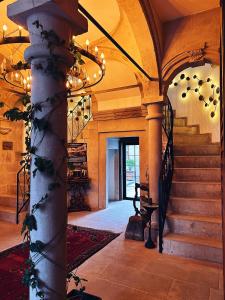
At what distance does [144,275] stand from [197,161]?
2.77 m

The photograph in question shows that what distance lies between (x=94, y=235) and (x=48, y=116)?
3228 millimetres

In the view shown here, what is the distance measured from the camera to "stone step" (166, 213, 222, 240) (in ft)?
10.7

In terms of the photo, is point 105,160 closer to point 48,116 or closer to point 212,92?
point 212,92

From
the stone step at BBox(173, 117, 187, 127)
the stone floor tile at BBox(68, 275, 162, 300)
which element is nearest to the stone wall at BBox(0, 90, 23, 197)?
the stone floor tile at BBox(68, 275, 162, 300)

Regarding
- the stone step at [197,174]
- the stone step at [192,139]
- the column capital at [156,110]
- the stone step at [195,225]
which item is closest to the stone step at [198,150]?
the stone step at [192,139]

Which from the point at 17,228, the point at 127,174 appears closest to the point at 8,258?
the point at 17,228

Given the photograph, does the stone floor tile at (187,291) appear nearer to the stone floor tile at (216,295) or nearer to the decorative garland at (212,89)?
the stone floor tile at (216,295)

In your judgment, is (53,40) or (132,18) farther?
(132,18)

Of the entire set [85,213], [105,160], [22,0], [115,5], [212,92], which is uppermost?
[115,5]

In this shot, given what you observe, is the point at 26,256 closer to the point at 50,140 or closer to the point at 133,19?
the point at 50,140

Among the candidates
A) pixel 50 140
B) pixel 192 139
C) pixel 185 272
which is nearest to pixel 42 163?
pixel 50 140

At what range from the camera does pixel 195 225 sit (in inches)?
133

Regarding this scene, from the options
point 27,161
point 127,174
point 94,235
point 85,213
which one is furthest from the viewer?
point 127,174

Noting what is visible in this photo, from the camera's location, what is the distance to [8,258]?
3162mm
